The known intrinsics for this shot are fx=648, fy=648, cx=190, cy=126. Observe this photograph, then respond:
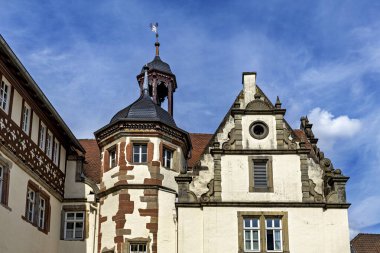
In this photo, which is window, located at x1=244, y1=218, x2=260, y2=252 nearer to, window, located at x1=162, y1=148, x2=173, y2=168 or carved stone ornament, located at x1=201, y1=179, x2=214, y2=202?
carved stone ornament, located at x1=201, y1=179, x2=214, y2=202

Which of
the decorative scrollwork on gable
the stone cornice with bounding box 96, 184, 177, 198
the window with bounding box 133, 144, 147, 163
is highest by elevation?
the decorative scrollwork on gable

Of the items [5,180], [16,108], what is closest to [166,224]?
[5,180]

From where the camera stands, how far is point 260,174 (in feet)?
83.2

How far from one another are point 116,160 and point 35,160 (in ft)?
13.8

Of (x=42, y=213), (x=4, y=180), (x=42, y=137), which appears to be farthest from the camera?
(x=42, y=137)

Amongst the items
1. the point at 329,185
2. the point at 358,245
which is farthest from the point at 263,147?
the point at 358,245

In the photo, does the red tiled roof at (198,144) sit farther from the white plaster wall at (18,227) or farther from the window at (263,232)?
the white plaster wall at (18,227)

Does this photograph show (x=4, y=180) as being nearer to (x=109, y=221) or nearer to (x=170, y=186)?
Answer: (x=109, y=221)

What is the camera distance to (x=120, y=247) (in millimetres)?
25078

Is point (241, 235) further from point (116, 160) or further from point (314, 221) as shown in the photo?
point (116, 160)

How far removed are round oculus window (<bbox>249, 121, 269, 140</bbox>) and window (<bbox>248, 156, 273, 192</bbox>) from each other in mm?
992

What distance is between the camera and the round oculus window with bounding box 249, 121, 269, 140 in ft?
85.0

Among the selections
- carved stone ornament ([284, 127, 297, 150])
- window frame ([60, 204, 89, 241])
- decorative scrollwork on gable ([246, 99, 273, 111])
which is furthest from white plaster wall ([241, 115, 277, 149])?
window frame ([60, 204, 89, 241])

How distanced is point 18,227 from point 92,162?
9.14m
